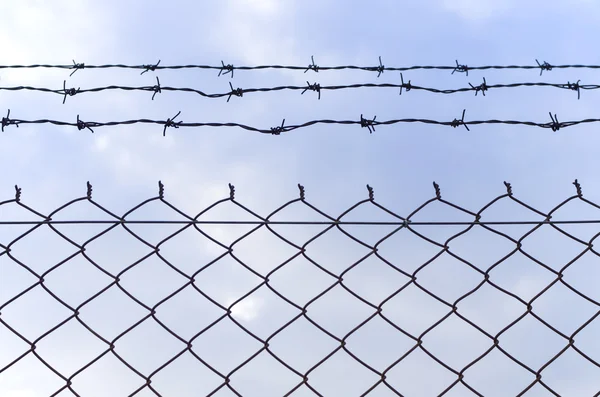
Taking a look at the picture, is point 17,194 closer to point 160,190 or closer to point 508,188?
point 160,190

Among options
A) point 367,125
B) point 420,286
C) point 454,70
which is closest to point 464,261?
point 420,286

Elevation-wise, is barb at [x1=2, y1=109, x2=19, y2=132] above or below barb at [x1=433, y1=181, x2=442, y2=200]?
above

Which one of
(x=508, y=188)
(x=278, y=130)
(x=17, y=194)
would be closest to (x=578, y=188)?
(x=508, y=188)

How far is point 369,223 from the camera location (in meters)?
2.56

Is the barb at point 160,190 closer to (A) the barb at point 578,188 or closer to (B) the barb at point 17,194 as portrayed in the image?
(B) the barb at point 17,194

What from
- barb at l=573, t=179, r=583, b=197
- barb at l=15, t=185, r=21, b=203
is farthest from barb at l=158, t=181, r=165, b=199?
barb at l=573, t=179, r=583, b=197

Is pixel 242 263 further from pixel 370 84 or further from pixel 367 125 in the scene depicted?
pixel 370 84

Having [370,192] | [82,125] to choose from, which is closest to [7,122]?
[82,125]

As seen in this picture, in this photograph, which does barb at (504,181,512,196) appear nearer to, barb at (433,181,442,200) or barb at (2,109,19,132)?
barb at (433,181,442,200)

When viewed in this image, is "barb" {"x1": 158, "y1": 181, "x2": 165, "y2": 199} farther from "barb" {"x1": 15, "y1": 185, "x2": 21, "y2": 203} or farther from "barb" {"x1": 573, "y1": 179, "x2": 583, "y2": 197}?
"barb" {"x1": 573, "y1": 179, "x2": 583, "y2": 197}

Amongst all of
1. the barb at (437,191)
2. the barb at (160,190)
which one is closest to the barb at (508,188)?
the barb at (437,191)

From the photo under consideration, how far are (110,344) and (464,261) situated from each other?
1179mm

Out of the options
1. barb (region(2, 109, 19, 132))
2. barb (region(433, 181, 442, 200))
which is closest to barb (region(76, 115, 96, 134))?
barb (region(2, 109, 19, 132))

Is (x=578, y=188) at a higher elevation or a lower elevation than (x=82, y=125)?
lower
